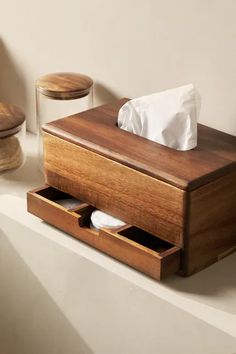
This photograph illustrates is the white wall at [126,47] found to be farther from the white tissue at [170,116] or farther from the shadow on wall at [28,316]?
the shadow on wall at [28,316]

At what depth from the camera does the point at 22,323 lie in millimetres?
1355

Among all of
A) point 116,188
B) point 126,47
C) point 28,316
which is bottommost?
point 28,316

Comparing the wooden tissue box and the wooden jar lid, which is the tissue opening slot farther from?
the wooden jar lid

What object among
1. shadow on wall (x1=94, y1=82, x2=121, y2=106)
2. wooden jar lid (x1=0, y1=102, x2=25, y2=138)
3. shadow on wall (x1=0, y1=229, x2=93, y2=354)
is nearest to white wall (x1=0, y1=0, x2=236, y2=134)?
shadow on wall (x1=94, y1=82, x2=121, y2=106)

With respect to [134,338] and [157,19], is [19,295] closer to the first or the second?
[134,338]

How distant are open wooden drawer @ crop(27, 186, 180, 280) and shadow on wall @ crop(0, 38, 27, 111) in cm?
35

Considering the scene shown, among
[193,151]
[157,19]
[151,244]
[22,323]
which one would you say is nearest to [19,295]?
[22,323]

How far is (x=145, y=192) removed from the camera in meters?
1.17

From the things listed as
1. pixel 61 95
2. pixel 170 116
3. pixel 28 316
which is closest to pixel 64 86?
pixel 61 95

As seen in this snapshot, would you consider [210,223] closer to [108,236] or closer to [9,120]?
[108,236]

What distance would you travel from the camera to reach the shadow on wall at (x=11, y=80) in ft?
5.26

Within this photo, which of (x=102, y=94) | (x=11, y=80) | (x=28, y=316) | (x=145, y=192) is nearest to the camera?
(x=145, y=192)

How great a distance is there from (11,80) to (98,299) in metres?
0.56

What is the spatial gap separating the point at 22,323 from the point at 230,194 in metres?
0.40
